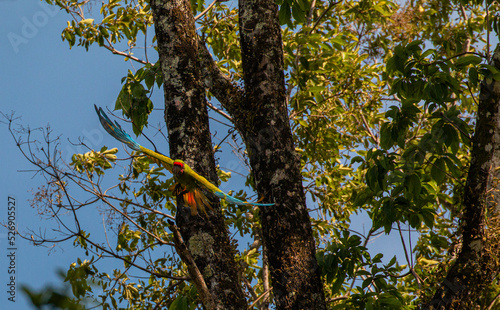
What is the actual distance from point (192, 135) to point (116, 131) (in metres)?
0.48

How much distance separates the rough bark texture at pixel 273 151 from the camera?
2.52 m

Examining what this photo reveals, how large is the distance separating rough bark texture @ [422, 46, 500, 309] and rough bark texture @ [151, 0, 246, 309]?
1263 mm

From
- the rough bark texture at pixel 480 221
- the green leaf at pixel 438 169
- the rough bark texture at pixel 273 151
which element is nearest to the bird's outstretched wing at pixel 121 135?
the rough bark texture at pixel 273 151

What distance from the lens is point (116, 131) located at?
259 cm

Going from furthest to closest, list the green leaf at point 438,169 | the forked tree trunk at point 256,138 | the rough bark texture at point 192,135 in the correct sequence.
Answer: the green leaf at point 438,169 < the forked tree trunk at point 256,138 < the rough bark texture at point 192,135

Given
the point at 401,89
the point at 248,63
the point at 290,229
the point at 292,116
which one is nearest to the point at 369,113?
the point at 292,116

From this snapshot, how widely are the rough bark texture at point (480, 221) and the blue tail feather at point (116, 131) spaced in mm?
2021

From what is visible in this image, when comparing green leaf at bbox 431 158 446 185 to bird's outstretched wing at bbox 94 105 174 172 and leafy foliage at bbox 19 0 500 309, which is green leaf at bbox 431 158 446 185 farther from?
bird's outstretched wing at bbox 94 105 174 172

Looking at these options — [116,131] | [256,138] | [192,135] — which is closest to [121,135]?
[116,131]

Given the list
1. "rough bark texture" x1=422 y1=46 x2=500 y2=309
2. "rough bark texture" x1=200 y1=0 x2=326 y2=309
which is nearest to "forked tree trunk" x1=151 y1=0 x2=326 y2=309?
"rough bark texture" x1=200 y1=0 x2=326 y2=309

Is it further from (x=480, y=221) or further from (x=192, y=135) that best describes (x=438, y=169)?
(x=192, y=135)

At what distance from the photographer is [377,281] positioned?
3186 millimetres

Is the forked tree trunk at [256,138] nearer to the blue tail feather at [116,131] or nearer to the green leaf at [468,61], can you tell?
the blue tail feather at [116,131]

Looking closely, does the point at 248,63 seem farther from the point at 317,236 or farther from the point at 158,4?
the point at 317,236
